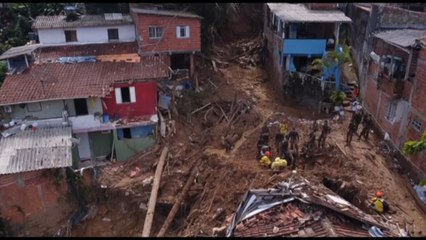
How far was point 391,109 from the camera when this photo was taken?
23078 mm

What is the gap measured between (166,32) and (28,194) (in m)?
13.8

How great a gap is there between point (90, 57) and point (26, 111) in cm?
562

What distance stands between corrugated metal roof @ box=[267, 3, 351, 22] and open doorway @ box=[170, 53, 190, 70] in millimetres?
7914

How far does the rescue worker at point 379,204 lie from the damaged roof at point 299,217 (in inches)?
65.8

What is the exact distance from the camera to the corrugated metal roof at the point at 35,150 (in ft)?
63.5

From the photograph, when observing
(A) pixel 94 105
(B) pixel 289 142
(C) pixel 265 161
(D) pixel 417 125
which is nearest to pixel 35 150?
(A) pixel 94 105

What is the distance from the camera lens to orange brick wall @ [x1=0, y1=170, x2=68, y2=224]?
64.6 ft

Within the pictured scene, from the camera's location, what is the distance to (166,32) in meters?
26.9

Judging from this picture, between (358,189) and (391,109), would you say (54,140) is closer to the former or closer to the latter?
(358,189)

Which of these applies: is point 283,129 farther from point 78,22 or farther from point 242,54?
point 78,22

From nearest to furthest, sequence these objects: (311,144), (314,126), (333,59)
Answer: (311,144) < (314,126) < (333,59)

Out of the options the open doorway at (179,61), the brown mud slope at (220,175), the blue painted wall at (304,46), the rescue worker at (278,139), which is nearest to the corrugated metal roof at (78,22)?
the open doorway at (179,61)

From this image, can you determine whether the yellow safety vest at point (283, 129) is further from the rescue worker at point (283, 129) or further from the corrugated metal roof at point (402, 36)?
the corrugated metal roof at point (402, 36)

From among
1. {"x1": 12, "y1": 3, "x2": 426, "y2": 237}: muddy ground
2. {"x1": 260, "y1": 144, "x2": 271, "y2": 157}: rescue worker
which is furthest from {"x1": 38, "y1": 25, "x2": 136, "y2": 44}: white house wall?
{"x1": 260, "y1": 144, "x2": 271, "y2": 157}: rescue worker
